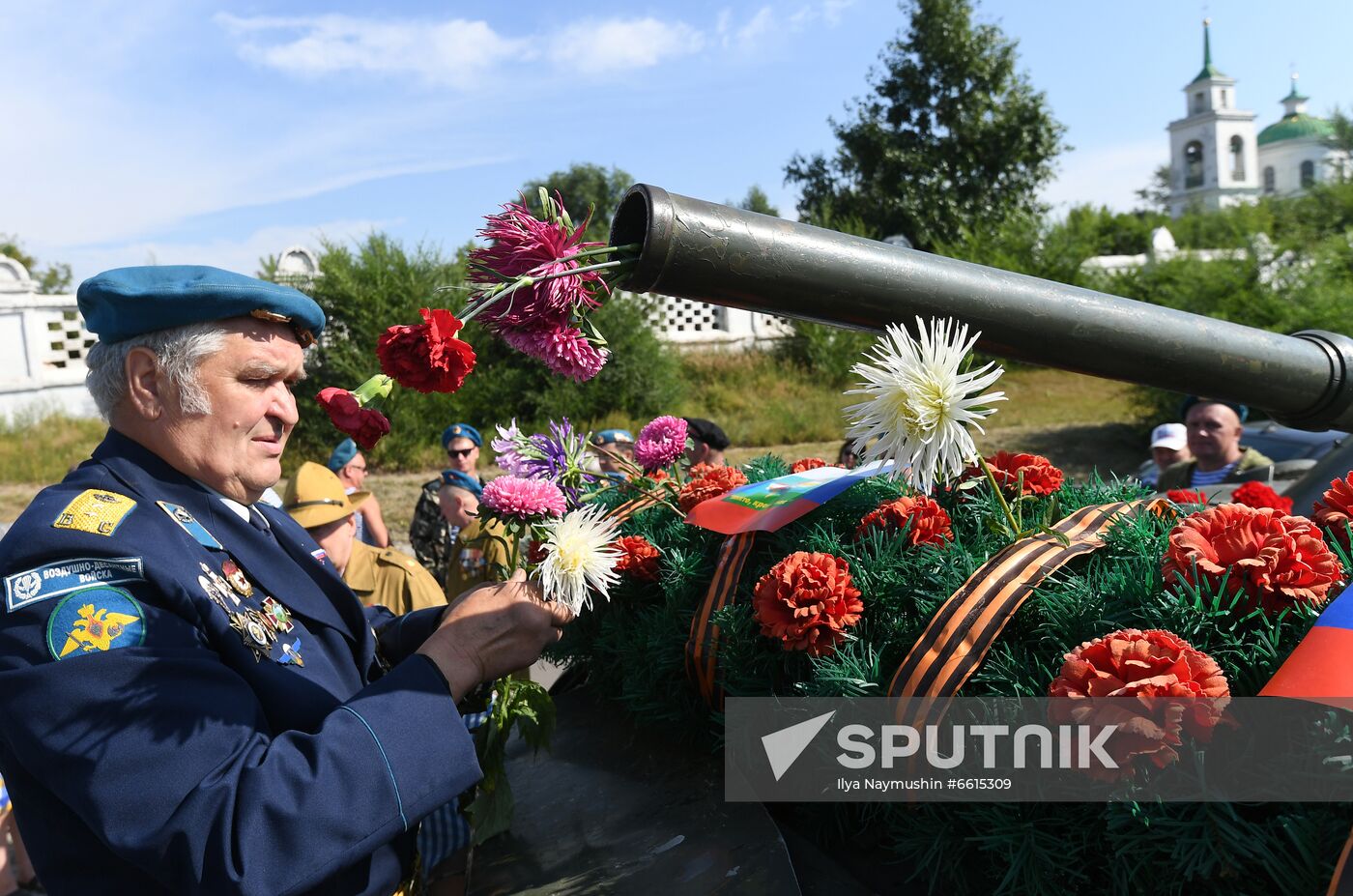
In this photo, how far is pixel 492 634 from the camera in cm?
163

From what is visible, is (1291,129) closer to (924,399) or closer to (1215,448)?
(1215,448)

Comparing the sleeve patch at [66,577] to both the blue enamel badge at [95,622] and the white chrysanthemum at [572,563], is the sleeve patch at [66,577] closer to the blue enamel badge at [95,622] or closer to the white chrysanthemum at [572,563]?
the blue enamel badge at [95,622]

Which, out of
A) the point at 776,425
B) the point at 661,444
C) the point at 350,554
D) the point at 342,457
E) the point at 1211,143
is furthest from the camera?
the point at 1211,143

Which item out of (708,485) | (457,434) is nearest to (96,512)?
(708,485)

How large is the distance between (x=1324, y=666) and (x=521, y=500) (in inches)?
49.5

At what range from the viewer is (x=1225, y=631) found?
124cm

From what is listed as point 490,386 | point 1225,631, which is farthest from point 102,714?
point 490,386

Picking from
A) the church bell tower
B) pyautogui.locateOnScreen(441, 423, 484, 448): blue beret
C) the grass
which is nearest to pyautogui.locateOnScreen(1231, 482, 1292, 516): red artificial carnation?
pyautogui.locateOnScreen(441, 423, 484, 448): blue beret

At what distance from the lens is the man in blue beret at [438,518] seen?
5.99 meters

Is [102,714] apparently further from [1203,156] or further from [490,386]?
[1203,156]

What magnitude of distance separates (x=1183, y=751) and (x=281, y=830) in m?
1.07

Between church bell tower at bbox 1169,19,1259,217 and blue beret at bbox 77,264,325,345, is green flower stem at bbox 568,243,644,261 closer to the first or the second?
blue beret at bbox 77,264,325,345

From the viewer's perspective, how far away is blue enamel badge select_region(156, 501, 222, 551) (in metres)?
1.58

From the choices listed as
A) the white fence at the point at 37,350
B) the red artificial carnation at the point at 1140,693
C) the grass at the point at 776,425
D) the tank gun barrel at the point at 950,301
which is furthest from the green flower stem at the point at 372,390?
the white fence at the point at 37,350
